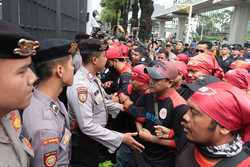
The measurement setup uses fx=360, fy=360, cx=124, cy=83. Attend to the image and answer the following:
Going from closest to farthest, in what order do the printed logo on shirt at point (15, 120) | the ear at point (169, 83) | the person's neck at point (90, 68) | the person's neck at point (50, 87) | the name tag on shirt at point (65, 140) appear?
1. the printed logo on shirt at point (15, 120)
2. the name tag on shirt at point (65, 140)
3. the person's neck at point (50, 87)
4. the ear at point (169, 83)
5. the person's neck at point (90, 68)

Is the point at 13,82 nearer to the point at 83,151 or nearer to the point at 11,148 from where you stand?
the point at 11,148

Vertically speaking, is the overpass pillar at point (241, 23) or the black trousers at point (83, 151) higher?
the overpass pillar at point (241, 23)

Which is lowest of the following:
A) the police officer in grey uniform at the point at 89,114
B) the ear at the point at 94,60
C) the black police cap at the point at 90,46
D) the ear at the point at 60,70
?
the police officer in grey uniform at the point at 89,114

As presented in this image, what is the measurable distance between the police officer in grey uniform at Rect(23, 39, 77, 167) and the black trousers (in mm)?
1044

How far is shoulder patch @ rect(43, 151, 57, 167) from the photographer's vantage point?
2488 millimetres

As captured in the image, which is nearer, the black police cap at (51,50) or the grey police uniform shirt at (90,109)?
the black police cap at (51,50)

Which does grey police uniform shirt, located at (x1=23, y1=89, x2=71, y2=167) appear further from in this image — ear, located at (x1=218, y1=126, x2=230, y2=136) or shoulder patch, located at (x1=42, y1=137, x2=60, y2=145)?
ear, located at (x1=218, y1=126, x2=230, y2=136)

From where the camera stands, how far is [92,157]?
4059 millimetres

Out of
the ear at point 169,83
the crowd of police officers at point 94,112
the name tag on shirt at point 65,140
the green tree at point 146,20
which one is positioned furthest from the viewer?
the green tree at point 146,20

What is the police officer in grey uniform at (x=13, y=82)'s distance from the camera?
187 cm

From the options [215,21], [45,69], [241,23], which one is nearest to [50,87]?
[45,69]

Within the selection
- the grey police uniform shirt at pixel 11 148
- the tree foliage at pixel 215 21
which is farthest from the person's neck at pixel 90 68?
the tree foliage at pixel 215 21

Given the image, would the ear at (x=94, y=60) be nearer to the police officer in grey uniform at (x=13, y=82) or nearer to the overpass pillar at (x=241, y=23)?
the police officer in grey uniform at (x=13, y=82)

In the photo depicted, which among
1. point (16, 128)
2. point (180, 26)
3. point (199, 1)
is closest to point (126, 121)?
point (16, 128)
